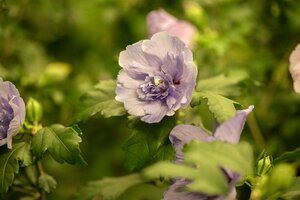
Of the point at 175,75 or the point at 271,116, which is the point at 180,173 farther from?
the point at 271,116

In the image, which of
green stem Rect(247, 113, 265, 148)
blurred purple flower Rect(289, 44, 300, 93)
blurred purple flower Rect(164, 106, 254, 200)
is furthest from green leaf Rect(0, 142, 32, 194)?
green stem Rect(247, 113, 265, 148)

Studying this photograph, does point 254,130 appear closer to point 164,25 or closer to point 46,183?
point 164,25

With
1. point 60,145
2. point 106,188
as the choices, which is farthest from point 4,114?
point 106,188

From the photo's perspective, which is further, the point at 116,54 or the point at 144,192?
the point at 116,54

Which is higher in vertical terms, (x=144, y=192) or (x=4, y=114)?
(x=4, y=114)

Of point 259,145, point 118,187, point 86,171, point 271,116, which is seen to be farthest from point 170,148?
point 86,171

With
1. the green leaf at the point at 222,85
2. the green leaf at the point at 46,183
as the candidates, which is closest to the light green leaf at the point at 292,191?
the green leaf at the point at 222,85
